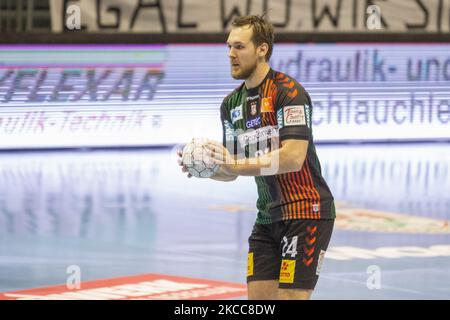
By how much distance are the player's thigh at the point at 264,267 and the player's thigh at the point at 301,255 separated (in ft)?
0.24

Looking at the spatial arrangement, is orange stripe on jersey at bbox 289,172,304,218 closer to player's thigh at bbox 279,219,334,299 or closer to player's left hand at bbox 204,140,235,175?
player's thigh at bbox 279,219,334,299

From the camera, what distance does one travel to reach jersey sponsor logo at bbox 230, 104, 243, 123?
5355 millimetres

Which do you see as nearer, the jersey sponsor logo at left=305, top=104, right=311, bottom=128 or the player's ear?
the jersey sponsor logo at left=305, top=104, right=311, bottom=128

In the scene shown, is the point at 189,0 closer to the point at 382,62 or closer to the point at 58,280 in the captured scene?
the point at 382,62

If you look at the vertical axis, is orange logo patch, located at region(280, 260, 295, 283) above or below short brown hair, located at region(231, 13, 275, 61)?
below

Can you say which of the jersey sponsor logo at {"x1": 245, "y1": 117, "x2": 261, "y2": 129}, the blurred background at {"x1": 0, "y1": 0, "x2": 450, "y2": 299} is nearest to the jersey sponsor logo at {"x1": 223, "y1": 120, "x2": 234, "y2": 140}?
the jersey sponsor logo at {"x1": 245, "y1": 117, "x2": 261, "y2": 129}

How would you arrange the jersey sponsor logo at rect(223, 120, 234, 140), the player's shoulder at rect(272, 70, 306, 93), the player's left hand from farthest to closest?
the jersey sponsor logo at rect(223, 120, 234, 140)
the player's shoulder at rect(272, 70, 306, 93)
the player's left hand

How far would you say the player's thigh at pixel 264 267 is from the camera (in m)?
5.19

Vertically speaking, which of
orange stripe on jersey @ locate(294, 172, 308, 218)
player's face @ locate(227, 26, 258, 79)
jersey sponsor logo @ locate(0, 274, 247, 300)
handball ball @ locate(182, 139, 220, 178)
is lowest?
jersey sponsor logo @ locate(0, 274, 247, 300)

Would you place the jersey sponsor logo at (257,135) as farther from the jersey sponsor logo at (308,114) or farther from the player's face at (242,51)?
the player's face at (242,51)

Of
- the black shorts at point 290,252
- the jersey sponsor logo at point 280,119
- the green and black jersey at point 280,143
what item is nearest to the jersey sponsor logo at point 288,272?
the black shorts at point 290,252

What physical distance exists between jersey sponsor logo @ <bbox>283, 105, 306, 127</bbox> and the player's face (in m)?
0.34

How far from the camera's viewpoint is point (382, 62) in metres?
16.3

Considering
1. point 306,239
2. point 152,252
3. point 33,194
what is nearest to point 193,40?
point 33,194
